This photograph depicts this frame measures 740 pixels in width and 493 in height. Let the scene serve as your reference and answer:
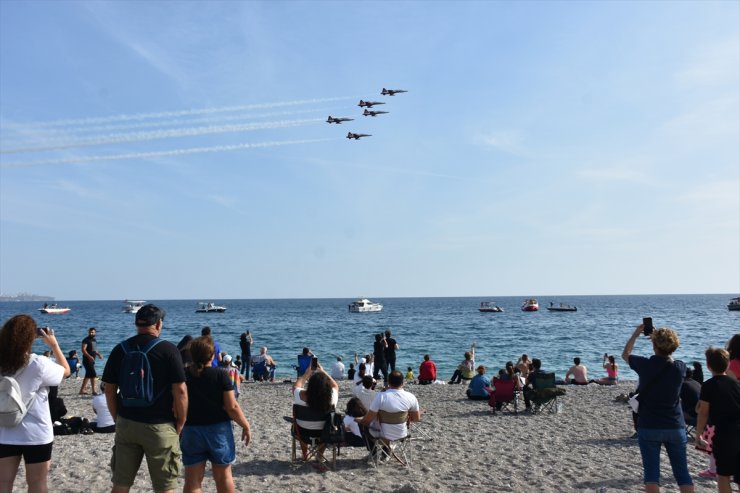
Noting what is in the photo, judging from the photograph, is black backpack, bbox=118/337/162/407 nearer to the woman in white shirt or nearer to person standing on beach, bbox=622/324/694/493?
the woman in white shirt

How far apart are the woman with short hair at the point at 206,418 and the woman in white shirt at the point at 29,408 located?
3.55 ft

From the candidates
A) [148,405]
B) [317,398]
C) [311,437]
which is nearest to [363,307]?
[311,437]

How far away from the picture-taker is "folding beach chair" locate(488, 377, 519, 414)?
43.5ft

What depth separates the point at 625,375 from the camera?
28094 millimetres

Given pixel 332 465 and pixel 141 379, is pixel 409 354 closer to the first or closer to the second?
pixel 332 465

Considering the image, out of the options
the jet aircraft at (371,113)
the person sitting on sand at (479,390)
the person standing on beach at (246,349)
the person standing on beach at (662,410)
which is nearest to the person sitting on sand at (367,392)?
the person standing on beach at (662,410)

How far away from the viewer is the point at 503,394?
524 inches

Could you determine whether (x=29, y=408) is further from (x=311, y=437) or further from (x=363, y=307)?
(x=363, y=307)

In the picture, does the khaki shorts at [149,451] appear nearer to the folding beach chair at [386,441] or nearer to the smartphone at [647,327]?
the folding beach chair at [386,441]

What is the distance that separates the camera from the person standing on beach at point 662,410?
512cm

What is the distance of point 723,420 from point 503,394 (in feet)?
28.0

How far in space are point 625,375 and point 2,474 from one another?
94.6ft

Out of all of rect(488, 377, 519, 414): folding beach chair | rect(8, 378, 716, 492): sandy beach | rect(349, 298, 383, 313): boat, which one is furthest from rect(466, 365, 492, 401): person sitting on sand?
rect(349, 298, 383, 313): boat

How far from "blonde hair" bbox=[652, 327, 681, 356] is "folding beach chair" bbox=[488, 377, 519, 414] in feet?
27.6
